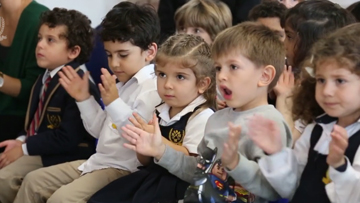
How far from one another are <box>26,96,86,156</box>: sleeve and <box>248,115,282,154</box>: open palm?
1.11 m

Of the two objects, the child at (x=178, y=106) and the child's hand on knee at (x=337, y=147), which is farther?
the child at (x=178, y=106)

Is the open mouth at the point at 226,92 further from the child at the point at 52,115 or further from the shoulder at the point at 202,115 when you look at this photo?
the child at the point at 52,115

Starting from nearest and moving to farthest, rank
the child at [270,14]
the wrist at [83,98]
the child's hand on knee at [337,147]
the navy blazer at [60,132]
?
the child's hand on knee at [337,147] → the wrist at [83,98] → the navy blazer at [60,132] → the child at [270,14]

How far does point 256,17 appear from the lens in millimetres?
2846

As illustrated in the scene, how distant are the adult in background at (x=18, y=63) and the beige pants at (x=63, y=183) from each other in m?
0.59

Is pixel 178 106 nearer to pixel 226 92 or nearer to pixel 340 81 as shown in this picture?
pixel 226 92

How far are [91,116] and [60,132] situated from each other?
0.19 metres

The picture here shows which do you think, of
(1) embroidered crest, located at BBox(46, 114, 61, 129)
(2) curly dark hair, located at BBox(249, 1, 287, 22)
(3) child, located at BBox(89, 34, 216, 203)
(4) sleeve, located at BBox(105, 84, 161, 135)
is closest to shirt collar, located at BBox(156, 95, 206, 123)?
(3) child, located at BBox(89, 34, 216, 203)

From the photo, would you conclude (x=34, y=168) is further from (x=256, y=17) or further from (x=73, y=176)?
(x=256, y=17)

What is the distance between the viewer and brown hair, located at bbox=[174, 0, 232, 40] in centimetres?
284

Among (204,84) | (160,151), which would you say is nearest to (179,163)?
(160,151)

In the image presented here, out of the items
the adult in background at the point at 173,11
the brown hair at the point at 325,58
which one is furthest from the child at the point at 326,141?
the adult in background at the point at 173,11

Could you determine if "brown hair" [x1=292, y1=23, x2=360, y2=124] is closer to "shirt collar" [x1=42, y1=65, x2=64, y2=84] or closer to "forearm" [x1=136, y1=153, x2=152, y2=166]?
"forearm" [x1=136, y1=153, x2=152, y2=166]

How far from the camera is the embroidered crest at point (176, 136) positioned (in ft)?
6.91
